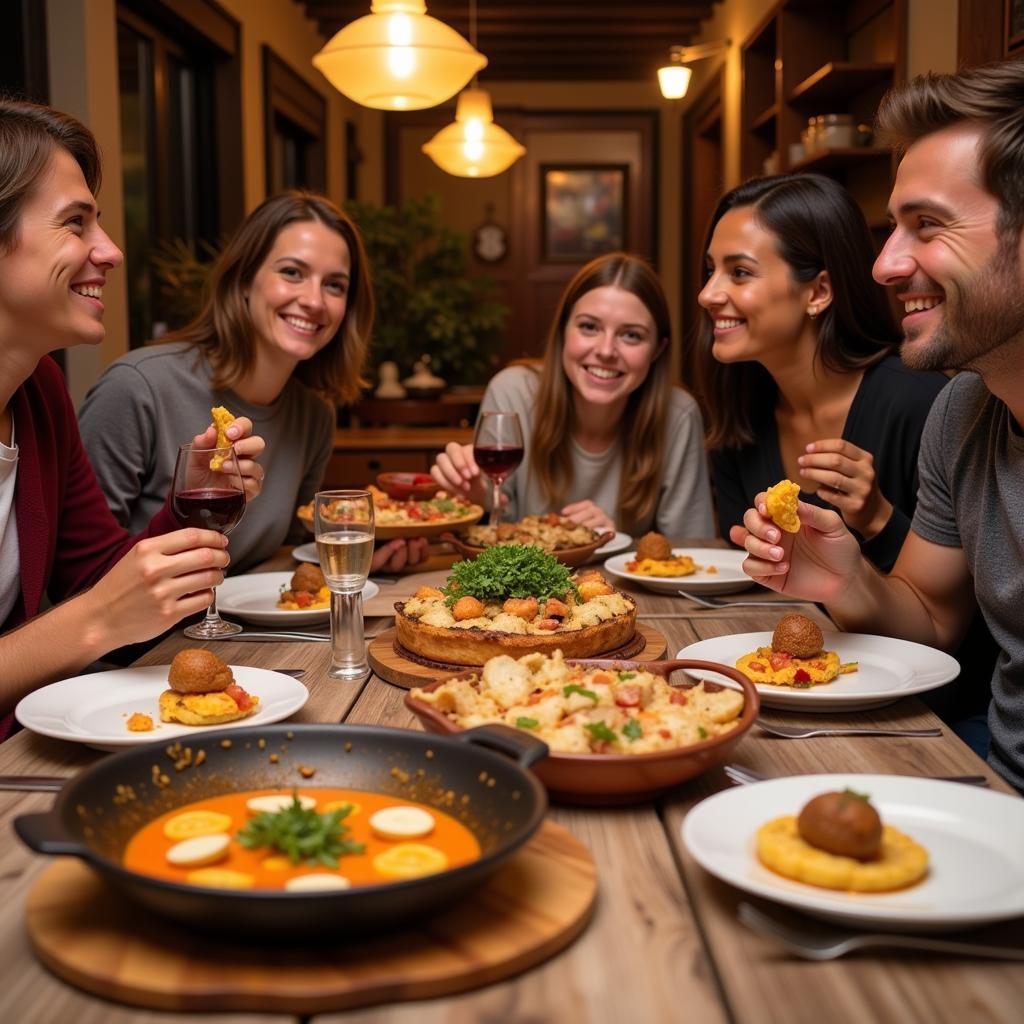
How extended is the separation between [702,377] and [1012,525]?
148 cm

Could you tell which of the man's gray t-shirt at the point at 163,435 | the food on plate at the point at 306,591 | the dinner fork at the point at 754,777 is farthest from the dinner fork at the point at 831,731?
the man's gray t-shirt at the point at 163,435

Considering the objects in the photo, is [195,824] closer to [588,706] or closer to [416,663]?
[588,706]

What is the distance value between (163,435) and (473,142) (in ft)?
10.2

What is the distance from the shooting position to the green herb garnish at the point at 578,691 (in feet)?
3.89

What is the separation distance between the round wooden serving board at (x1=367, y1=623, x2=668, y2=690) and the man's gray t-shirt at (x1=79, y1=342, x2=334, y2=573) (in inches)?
42.9

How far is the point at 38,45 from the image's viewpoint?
390 cm

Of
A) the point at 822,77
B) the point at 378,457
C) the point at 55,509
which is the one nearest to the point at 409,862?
the point at 55,509

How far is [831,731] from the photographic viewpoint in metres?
1.38

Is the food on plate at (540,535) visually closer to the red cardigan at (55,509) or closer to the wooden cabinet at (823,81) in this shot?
the red cardigan at (55,509)

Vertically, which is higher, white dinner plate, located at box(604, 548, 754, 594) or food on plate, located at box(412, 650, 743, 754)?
food on plate, located at box(412, 650, 743, 754)

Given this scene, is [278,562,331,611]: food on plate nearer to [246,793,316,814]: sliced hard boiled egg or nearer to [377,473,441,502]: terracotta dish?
[377,473,441,502]: terracotta dish

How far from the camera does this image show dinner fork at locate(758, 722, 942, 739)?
4.46ft

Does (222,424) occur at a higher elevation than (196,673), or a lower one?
higher

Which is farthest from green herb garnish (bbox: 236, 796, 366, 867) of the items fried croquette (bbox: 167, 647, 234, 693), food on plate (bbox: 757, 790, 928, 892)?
fried croquette (bbox: 167, 647, 234, 693)
